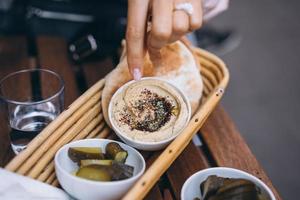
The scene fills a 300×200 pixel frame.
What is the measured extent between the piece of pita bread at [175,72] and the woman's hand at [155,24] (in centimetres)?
8

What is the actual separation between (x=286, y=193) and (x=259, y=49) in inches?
43.5

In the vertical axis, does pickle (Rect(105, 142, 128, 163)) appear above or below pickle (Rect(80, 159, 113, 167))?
below

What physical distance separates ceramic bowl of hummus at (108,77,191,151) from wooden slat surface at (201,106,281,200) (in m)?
0.13

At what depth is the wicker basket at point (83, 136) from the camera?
2.43 ft

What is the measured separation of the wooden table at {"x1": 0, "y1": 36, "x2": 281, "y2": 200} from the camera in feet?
2.99

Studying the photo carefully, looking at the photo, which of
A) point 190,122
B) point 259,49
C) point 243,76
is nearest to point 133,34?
point 190,122

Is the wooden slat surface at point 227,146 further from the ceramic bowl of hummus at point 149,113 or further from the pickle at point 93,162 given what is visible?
the pickle at point 93,162

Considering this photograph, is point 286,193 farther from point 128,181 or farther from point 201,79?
point 128,181

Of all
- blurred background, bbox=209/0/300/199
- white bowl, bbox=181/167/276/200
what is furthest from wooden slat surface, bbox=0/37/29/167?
blurred background, bbox=209/0/300/199

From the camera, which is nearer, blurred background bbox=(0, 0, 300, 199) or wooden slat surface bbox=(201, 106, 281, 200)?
wooden slat surface bbox=(201, 106, 281, 200)

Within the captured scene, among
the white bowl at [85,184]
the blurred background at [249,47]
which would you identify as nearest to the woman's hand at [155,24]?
the white bowl at [85,184]

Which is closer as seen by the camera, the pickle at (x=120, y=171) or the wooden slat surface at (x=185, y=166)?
the pickle at (x=120, y=171)

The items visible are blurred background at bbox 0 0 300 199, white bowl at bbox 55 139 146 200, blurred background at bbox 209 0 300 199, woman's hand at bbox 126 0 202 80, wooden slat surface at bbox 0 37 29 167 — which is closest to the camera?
white bowl at bbox 55 139 146 200

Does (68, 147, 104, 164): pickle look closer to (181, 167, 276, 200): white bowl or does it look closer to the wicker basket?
the wicker basket
